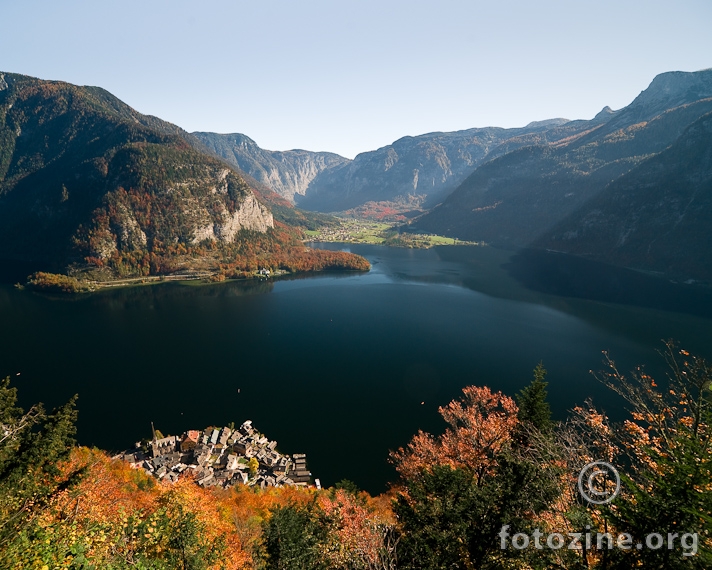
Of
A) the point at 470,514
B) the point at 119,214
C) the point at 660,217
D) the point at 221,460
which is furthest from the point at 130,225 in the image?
the point at 660,217

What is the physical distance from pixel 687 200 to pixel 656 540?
20717cm

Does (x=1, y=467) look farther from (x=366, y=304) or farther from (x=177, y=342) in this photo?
(x=366, y=304)

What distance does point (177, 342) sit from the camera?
80.1 metres

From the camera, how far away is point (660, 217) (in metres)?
156

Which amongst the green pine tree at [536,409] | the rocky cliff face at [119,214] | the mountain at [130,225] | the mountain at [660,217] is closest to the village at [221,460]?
the green pine tree at [536,409]

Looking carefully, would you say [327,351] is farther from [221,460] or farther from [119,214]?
[119,214]

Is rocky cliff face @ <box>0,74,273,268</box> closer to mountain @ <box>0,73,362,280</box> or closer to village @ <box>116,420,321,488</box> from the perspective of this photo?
mountain @ <box>0,73,362,280</box>

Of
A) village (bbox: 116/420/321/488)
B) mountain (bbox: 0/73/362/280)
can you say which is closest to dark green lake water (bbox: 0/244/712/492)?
village (bbox: 116/420/321/488)

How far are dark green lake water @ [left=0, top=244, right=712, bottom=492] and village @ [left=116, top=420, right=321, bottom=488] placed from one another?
2950mm

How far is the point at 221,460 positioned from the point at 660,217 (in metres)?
202

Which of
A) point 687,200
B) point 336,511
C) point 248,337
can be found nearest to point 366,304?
point 248,337

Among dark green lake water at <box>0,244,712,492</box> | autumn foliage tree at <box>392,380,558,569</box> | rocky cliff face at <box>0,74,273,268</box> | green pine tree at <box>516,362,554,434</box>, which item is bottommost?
dark green lake water at <box>0,244,712,492</box>

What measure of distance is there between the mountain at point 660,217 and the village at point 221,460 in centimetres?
16163

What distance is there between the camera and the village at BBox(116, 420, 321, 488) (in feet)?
129
